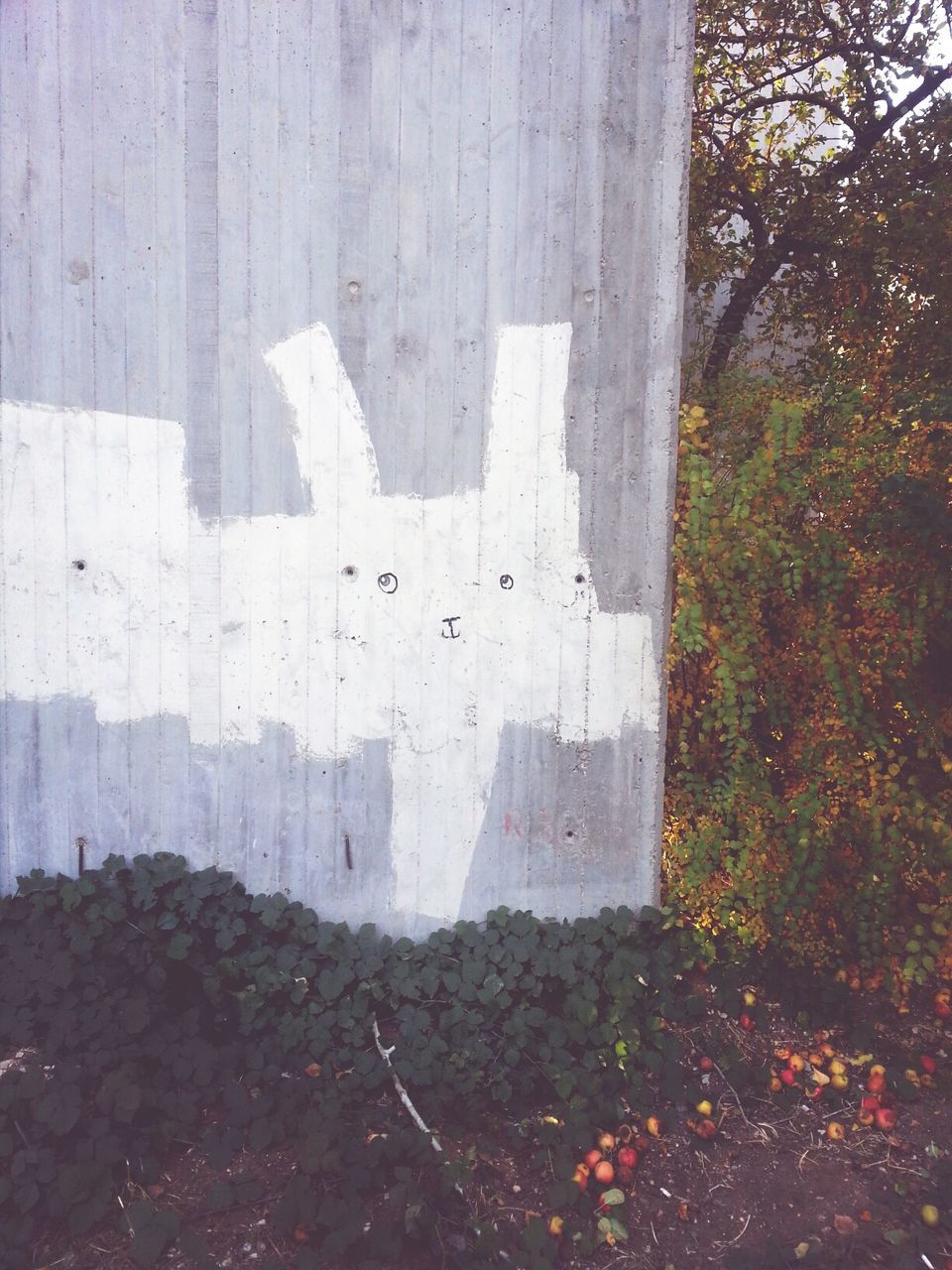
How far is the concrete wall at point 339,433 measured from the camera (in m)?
3.14

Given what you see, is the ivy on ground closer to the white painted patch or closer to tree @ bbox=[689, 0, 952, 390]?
the white painted patch

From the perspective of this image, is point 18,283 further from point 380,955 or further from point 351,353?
point 380,955

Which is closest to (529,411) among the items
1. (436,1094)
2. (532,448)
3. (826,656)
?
(532,448)

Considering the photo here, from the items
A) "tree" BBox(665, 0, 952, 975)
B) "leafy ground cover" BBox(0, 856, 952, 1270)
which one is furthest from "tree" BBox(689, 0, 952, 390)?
"leafy ground cover" BBox(0, 856, 952, 1270)

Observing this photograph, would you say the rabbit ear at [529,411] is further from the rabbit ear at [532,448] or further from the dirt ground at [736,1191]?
the dirt ground at [736,1191]

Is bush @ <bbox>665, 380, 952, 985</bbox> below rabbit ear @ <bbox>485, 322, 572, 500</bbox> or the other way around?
below

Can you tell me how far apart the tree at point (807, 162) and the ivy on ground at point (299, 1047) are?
3.40 metres

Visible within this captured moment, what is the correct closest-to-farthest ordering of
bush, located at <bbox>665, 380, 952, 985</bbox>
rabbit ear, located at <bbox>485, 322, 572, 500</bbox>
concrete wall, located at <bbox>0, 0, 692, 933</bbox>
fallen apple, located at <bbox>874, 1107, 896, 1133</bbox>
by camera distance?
fallen apple, located at <bbox>874, 1107, 896, 1133</bbox> < concrete wall, located at <bbox>0, 0, 692, 933</bbox> < rabbit ear, located at <bbox>485, 322, 572, 500</bbox> < bush, located at <bbox>665, 380, 952, 985</bbox>

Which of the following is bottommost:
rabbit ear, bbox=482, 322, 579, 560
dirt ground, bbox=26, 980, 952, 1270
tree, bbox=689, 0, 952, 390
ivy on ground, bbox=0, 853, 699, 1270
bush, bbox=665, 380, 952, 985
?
dirt ground, bbox=26, 980, 952, 1270

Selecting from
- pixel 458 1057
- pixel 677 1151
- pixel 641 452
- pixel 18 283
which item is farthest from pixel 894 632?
pixel 18 283

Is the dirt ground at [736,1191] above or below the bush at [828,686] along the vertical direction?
below

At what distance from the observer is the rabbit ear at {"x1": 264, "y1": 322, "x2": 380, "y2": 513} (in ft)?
10.5

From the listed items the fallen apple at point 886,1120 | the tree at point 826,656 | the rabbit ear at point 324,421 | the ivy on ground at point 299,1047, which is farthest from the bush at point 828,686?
the rabbit ear at point 324,421

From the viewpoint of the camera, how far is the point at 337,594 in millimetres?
3287
